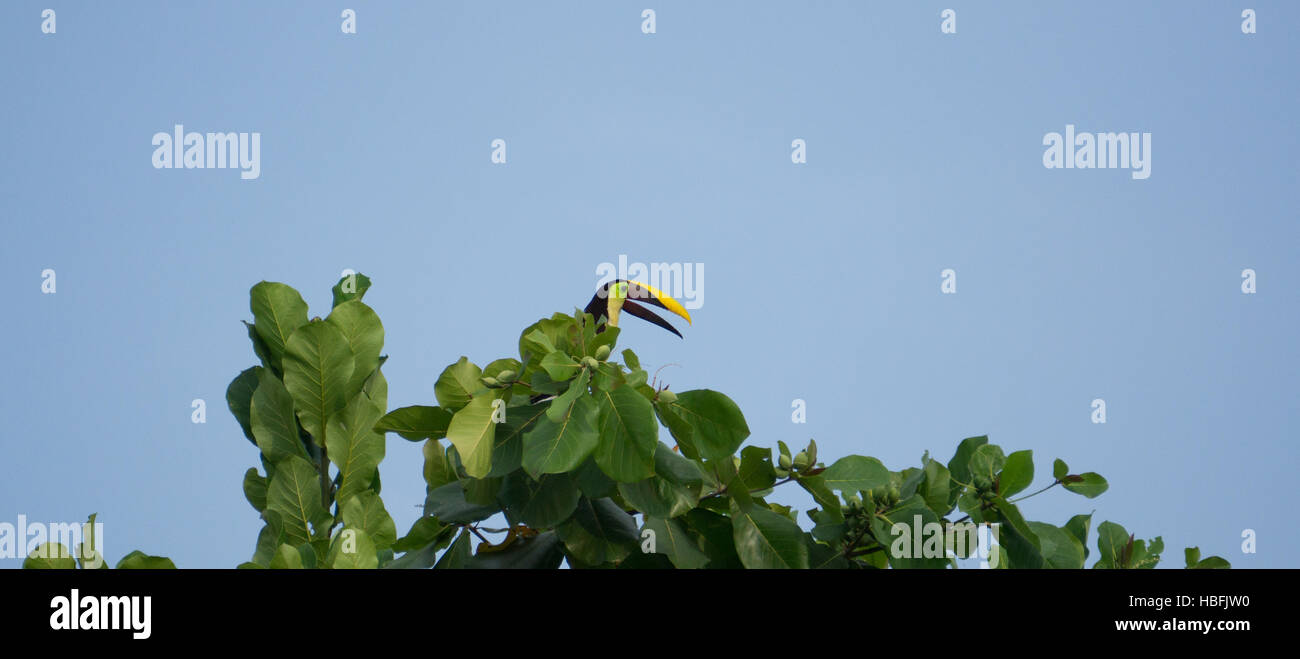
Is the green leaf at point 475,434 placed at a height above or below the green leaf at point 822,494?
above

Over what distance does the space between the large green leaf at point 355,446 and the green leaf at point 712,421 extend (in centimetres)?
138

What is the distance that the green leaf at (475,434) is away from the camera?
323 cm

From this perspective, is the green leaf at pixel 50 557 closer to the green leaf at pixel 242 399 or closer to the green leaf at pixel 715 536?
the green leaf at pixel 242 399

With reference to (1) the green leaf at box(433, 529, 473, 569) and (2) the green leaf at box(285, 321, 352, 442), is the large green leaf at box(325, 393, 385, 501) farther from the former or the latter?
(1) the green leaf at box(433, 529, 473, 569)

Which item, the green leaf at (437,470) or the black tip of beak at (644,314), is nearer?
the green leaf at (437,470)

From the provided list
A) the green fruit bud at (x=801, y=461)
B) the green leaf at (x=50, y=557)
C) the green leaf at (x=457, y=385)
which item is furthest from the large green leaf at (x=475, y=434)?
the green leaf at (x=50, y=557)

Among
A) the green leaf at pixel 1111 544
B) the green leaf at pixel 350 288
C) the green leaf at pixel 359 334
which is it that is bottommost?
the green leaf at pixel 1111 544

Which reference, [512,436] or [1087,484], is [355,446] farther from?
[1087,484]

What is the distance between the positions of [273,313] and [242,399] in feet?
1.75

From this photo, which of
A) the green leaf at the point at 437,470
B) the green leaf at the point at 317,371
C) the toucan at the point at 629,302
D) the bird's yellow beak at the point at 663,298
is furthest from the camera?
the bird's yellow beak at the point at 663,298

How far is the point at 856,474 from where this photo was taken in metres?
3.70

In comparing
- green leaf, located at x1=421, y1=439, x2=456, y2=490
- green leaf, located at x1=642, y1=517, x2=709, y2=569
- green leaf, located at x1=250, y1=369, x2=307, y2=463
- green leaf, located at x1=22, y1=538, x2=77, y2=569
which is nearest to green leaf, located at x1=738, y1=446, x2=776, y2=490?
green leaf, located at x1=642, y1=517, x2=709, y2=569
